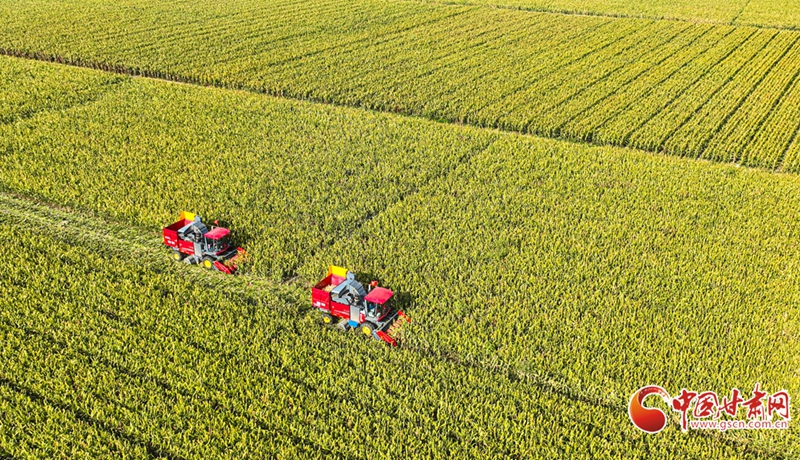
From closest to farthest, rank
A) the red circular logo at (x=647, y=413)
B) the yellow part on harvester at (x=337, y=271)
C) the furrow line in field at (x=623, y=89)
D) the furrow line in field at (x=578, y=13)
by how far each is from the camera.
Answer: the red circular logo at (x=647, y=413) < the yellow part on harvester at (x=337, y=271) < the furrow line in field at (x=623, y=89) < the furrow line in field at (x=578, y=13)

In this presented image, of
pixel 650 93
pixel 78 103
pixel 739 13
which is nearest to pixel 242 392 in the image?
pixel 78 103

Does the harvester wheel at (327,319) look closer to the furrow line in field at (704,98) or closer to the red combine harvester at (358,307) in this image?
the red combine harvester at (358,307)

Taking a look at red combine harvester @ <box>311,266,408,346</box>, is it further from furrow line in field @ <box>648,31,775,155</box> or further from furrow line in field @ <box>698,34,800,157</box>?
furrow line in field @ <box>698,34,800,157</box>

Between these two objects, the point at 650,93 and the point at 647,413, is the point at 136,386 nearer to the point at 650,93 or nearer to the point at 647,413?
Result: the point at 647,413

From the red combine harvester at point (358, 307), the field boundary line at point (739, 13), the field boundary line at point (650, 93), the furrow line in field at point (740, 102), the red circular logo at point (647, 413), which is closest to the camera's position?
the red circular logo at point (647, 413)

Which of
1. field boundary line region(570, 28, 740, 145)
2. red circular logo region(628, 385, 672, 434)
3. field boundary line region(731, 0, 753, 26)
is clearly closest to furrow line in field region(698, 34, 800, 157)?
field boundary line region(570, 28, 740, 145)

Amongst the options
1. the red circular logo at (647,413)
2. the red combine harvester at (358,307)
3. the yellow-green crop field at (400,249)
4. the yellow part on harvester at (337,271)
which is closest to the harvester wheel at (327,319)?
the red combine harvester at (358,307)

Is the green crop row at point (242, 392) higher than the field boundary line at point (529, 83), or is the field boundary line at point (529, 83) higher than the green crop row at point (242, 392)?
the green crop row at point (242, 392)
